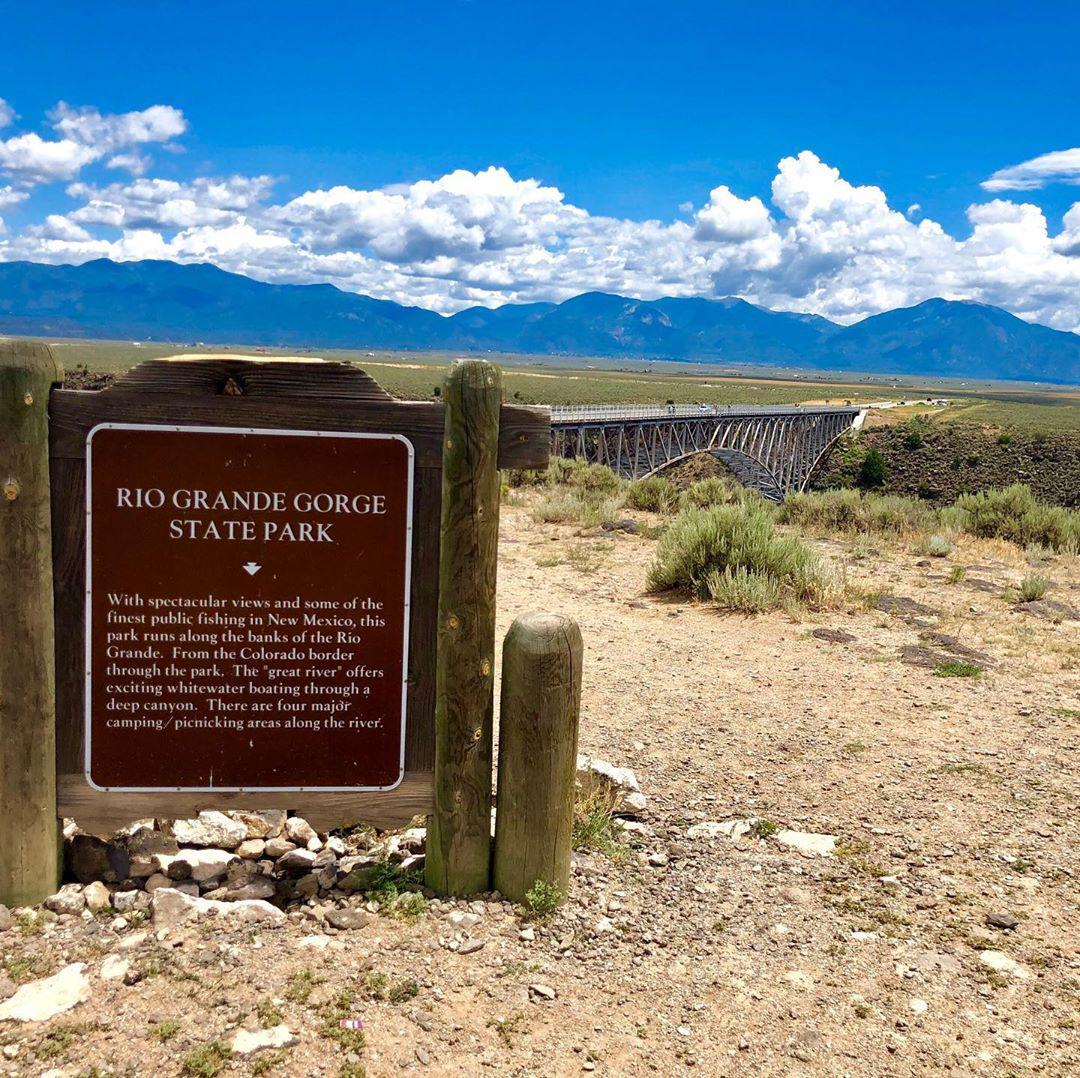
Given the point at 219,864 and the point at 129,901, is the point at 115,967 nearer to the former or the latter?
the point at 129,901

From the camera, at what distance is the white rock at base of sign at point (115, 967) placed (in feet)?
9.56

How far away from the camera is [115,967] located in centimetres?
295

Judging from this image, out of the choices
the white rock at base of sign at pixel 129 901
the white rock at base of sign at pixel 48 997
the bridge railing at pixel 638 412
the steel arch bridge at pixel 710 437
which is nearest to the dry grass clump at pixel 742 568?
the white rock at base of sign at pixel 129 901

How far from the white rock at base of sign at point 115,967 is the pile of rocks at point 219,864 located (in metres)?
0.29

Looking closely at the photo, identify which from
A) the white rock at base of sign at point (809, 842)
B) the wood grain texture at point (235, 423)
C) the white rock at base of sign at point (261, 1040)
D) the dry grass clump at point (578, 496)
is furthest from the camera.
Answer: the dry grass clump at point (578, 496)

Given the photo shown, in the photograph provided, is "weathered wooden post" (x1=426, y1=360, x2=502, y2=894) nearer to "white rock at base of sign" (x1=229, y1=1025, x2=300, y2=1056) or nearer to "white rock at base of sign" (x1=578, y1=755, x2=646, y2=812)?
"white rock at base of sign" (x1=229, y1=1025, x2=300, y2=1056)

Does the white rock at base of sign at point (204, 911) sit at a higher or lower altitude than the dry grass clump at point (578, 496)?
lower

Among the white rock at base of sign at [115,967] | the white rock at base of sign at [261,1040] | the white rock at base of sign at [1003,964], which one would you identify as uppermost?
the white rock at base of sign at [115,967]

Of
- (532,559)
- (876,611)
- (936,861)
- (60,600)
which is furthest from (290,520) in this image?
(532,559)

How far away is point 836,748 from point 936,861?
1.38 metres

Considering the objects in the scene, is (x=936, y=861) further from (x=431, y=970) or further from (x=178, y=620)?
(x=178, y=620)

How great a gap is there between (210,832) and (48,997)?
97 centimetres

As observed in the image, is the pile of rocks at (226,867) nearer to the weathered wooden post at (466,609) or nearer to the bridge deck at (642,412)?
the weathered wooden post at (466,609)

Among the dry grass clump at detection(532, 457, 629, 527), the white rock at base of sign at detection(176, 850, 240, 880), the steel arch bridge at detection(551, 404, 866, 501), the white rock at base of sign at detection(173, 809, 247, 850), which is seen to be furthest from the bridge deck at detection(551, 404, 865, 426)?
the white rock at base of sign at detection(176, 850, 240, 880)
